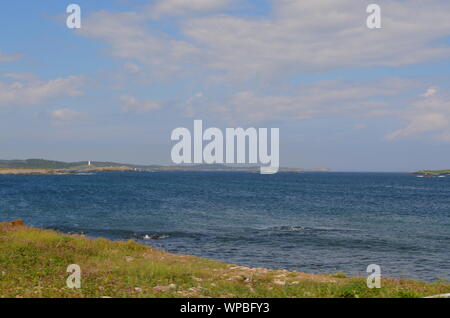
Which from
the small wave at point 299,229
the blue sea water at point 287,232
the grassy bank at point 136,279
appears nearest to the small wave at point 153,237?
the blue sea water at point 287,232

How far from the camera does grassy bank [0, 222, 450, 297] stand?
600 inches

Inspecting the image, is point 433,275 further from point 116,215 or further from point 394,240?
point 116,215

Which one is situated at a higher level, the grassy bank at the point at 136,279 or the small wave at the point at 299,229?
the grassy bank at the point at 136,279

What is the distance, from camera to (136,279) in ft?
59.7

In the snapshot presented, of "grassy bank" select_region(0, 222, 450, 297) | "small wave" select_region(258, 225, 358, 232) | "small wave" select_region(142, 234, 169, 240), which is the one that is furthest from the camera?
"small wave" select_region(258, 225, 358, 232)

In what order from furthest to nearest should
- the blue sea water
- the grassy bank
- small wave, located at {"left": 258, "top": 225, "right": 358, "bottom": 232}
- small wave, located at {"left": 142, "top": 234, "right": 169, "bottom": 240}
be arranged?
small wave, located at {"left": 258, "top": 225, "right": 358, "bottom": 232}, small wave, located at {"left": 142, "top": 234, "right": 169, "bottom": 240}, the blue sea water, the grassy bank

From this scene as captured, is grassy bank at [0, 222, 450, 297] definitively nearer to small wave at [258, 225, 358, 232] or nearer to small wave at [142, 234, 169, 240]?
small wave at [142, 234, 169, 240]

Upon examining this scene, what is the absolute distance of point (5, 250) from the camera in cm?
2472

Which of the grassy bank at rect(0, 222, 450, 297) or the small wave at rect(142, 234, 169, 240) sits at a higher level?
the grassy bank at rect(0, 222, 450, 297)

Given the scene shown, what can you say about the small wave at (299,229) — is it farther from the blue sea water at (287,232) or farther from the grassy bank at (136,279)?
the grassy bank at (136,279)

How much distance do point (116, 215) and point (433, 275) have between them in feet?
153

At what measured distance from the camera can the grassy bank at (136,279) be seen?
50.0 feet

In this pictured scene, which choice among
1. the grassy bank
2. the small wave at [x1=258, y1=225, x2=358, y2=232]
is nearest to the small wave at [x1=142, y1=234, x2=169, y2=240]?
the small wave at [x1=258, y1=225, x2=358, y2=232]

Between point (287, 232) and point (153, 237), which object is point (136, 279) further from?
point (287, 232)
